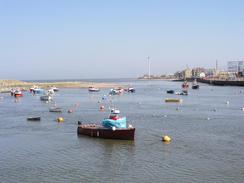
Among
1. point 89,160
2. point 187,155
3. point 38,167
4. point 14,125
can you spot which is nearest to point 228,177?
point 187,155

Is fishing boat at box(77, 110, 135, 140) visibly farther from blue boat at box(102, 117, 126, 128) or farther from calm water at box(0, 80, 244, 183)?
calm water at box(0, 80, 244, 183)

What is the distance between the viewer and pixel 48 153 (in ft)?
100

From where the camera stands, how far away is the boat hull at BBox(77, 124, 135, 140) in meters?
35.2

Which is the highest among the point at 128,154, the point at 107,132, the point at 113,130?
the point at 113,130

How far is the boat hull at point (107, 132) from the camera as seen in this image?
35156 millimetres

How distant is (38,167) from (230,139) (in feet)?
54.8

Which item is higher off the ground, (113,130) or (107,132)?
(113,130)

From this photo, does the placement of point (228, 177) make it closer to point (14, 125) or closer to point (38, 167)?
point (38, 167)

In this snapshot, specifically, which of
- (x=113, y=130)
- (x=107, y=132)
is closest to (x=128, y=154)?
(x=113, y=130)

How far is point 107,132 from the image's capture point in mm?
36156

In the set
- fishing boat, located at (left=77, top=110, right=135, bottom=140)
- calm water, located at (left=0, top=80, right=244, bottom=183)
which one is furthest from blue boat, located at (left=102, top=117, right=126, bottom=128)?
calm water, located at (left=0, top=80, right=244, bottom=183)

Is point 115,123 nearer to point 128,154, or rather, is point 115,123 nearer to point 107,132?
point 107,132

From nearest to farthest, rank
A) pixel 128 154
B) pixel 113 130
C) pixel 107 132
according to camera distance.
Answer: pixel 128 154 → pixel 113 130 → pixel 107 132

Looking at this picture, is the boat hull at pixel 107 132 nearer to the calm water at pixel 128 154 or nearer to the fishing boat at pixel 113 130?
the fishing boat at pixel 113 130
